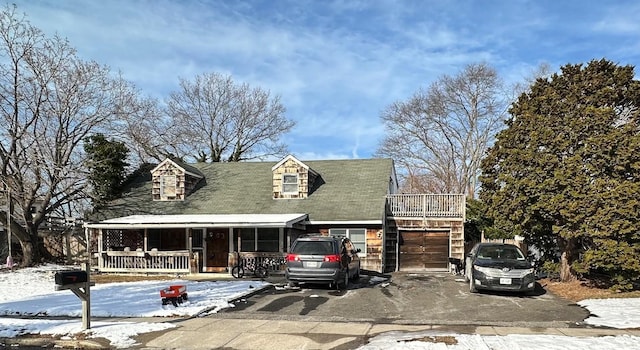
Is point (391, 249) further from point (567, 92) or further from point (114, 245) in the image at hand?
point (114, 245)

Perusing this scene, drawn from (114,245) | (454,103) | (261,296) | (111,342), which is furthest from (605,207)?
(454,103)

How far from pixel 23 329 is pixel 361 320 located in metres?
6.83

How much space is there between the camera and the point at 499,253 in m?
15.6

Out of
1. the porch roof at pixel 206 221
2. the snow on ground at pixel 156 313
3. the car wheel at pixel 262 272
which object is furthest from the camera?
the porch roof at pixel 206 221

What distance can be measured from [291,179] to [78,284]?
15602 mm

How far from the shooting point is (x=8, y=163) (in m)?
22.3

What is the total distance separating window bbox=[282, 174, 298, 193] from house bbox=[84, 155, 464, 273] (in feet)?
0.16

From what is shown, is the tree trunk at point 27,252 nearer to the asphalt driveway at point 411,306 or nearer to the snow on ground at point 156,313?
the snow on ground at point 156,313

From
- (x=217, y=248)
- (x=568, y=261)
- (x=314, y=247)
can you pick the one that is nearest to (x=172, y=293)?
(x=314, y=247)

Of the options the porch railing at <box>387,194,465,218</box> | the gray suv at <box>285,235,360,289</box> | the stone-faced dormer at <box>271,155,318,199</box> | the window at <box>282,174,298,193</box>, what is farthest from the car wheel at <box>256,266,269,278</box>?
the porch railing at <box>387,194,465,218</box>

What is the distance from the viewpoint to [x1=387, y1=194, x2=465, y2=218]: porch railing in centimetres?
2314

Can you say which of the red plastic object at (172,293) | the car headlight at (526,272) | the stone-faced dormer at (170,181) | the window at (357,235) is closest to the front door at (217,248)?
the stone-faced dormer at (170,181)

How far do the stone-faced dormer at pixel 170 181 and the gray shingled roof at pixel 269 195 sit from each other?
1.14ft

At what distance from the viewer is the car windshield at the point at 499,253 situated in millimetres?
15414
